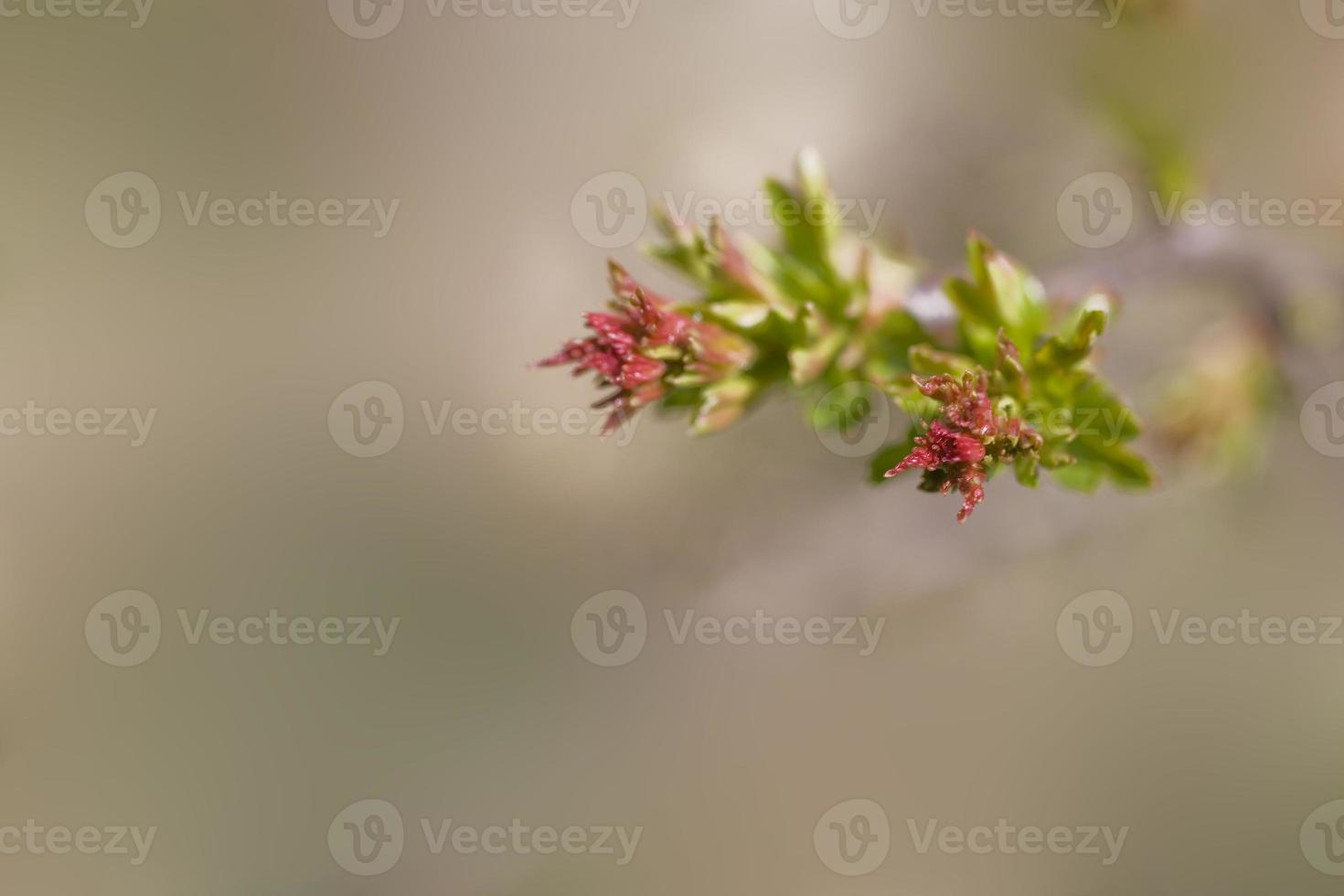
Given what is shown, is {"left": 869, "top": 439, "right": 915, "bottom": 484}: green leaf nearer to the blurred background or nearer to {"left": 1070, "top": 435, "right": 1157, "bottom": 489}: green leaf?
{"left": 1070, "top": 435, "right": 1157, "bottom": 489}: green leaf

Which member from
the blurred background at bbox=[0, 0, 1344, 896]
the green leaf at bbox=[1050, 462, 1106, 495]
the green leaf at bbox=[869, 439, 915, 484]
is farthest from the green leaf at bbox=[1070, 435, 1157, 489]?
the blurred background at bbox=[0, 0, 1344, 896]

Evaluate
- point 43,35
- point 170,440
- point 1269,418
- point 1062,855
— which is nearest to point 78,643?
point 170,440

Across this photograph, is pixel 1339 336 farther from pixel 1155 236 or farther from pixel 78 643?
pixel 78 643

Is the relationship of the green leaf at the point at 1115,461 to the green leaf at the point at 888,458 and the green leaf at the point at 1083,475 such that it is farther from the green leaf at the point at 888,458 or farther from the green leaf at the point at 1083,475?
the green leaf at the point at 888,458

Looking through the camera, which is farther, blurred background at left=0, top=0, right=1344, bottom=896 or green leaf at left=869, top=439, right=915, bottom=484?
blurred background at left=0, top=0, right=1344, bottom=896

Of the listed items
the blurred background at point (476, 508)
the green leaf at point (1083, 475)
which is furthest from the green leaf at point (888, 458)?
the blurred background at point (476, 508)

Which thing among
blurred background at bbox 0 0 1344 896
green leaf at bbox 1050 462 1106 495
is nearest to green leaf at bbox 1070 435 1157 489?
green leaf at bbox 1050 462 1106 495

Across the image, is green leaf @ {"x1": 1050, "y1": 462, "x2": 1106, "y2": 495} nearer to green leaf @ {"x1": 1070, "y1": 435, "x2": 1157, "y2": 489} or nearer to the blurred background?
green leaf @ {"x1": 1070, "y1": 435, "x2": 1157, "y2": 489}

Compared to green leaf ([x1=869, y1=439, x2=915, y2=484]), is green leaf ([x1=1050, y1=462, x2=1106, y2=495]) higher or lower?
higher
